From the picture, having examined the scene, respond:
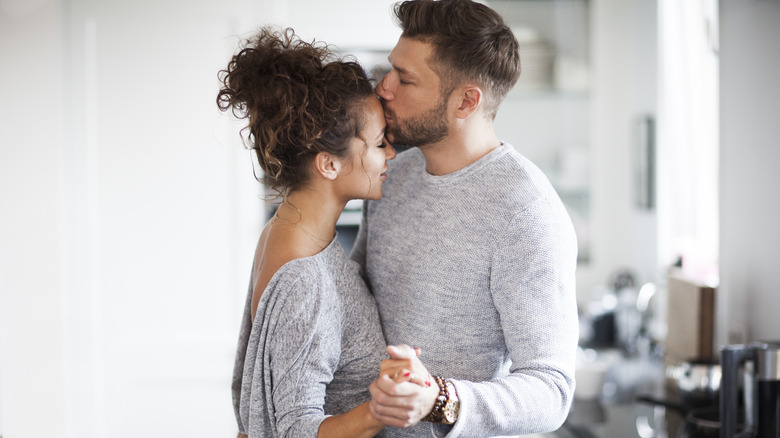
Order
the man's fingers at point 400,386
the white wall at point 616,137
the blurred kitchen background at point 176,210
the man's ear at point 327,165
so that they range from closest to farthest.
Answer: the man's fingers at point 400,386 → the man's ear at point 327,165 → the blurred kitchen background at point 176,210 → the white wall at point 616,137

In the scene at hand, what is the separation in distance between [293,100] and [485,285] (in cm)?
49

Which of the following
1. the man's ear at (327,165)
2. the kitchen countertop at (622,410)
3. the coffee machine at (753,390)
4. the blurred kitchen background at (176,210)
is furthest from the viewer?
the blurred kitchen background at (176,210)

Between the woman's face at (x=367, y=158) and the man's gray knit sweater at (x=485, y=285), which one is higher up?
the woman's face at (x=367, y=158)

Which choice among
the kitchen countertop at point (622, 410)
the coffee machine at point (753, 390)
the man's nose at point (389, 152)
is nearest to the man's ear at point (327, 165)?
the man's nose at point (389, 152)

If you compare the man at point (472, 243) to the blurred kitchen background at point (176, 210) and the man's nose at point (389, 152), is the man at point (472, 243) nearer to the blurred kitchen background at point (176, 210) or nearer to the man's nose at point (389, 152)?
the man's nose at point (389, 152)

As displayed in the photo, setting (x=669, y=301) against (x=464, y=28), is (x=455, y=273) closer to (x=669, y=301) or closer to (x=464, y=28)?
(x=464, y=28)

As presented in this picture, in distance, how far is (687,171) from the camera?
3.10 m

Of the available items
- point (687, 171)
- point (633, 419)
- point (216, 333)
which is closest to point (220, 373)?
point (216, 333)

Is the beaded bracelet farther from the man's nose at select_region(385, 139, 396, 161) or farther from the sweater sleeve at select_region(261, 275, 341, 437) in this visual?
the man's nose at select_region(385, 139, 396, 161)

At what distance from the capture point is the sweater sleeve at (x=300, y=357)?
3.63ft

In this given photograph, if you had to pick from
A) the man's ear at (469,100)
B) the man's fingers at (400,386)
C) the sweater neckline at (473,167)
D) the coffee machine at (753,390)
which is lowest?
the coffee machine at (753,390)

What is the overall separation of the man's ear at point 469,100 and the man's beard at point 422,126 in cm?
3

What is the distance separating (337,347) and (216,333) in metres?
1.85

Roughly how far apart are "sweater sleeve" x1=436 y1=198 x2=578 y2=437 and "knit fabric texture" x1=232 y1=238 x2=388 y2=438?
0.22m
